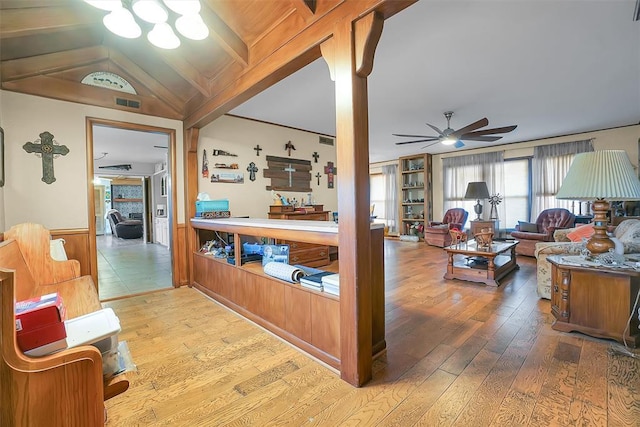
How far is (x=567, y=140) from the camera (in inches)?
230

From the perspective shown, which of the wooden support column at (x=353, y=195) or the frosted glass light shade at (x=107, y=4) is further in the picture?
the frosted glass light shade at (x=107, y=4)

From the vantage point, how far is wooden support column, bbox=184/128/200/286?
3.75m

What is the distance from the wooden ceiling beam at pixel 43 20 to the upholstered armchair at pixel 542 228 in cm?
673

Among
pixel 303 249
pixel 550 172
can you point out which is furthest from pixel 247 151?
pixel 550 172

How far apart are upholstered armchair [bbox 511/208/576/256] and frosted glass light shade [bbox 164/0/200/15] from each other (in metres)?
5.99

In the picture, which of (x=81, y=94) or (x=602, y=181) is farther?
(x=81, y=94)

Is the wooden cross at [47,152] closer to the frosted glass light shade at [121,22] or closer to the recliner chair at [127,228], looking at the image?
the frosted glass light shade at [121,22]

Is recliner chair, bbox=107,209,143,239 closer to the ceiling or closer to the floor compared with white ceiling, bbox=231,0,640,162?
closer to the floor

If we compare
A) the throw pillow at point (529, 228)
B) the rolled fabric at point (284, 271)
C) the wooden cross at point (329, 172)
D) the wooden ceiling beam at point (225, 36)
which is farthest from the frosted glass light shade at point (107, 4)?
the throw pillow at point (529, 228)

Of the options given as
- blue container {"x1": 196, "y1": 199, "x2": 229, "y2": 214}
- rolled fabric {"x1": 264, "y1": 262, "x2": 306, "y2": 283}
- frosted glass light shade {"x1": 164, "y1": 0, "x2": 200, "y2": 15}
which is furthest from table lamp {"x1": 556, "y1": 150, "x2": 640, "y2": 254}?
blue container {"x1": 196, "y1": 199, "x2": 229, "y2": 214}

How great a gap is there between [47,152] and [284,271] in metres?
2.80

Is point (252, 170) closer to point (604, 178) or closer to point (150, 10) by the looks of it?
point (150, 10)

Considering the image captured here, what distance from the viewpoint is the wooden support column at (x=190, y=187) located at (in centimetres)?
375

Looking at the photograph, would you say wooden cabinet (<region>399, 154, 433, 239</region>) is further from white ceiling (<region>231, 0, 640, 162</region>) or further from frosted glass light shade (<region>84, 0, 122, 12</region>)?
frosted glass light shade (<region>84, 0, 122, 12</region>)
